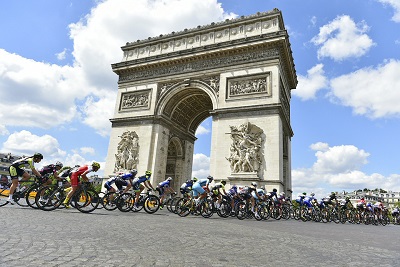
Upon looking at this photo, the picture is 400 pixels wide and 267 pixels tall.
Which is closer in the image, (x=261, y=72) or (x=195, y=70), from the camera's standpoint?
(x=261, y=72)

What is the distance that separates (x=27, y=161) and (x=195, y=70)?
15852 mm

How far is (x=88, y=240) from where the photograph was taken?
13.2ft

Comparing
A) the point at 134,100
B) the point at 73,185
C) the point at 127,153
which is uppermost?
the point at 134,100

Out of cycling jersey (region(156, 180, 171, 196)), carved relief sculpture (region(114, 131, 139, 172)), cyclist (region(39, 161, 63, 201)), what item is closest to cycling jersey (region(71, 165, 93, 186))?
cyclist (region(39, 161, 63, 201))

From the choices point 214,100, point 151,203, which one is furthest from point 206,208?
point 214,100

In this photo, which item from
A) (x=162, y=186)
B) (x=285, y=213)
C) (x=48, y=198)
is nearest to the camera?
(x=48, y=198)

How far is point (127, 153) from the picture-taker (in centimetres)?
2222

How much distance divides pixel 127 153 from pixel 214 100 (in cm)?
821

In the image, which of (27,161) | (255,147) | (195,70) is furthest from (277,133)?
(27,161)

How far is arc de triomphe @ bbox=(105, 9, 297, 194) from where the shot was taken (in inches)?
730

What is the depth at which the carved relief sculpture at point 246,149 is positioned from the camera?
17984 millimetres

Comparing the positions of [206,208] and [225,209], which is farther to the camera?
[225,209]

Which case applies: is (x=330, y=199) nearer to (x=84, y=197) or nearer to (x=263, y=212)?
(x=263, y=212)

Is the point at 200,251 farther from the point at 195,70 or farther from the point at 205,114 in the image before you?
the point at 205,114
